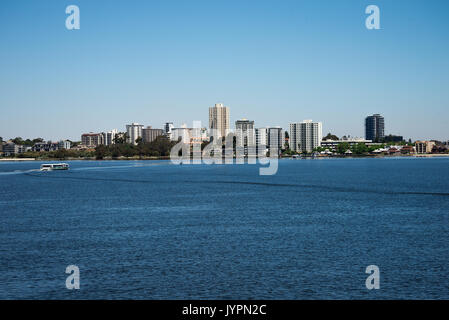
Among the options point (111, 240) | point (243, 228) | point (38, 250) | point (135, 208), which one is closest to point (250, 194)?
point (135, 208)

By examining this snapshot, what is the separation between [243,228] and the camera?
4378 cm

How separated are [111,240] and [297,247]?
548 inches

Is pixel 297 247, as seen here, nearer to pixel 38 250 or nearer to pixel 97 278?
pixel 97 278

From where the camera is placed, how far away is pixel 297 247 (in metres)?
35.0

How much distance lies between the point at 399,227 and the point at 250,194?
3540 cm

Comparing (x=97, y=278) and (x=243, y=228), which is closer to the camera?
(x=97, y=278)

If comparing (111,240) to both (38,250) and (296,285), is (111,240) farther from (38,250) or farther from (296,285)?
(296,285)
